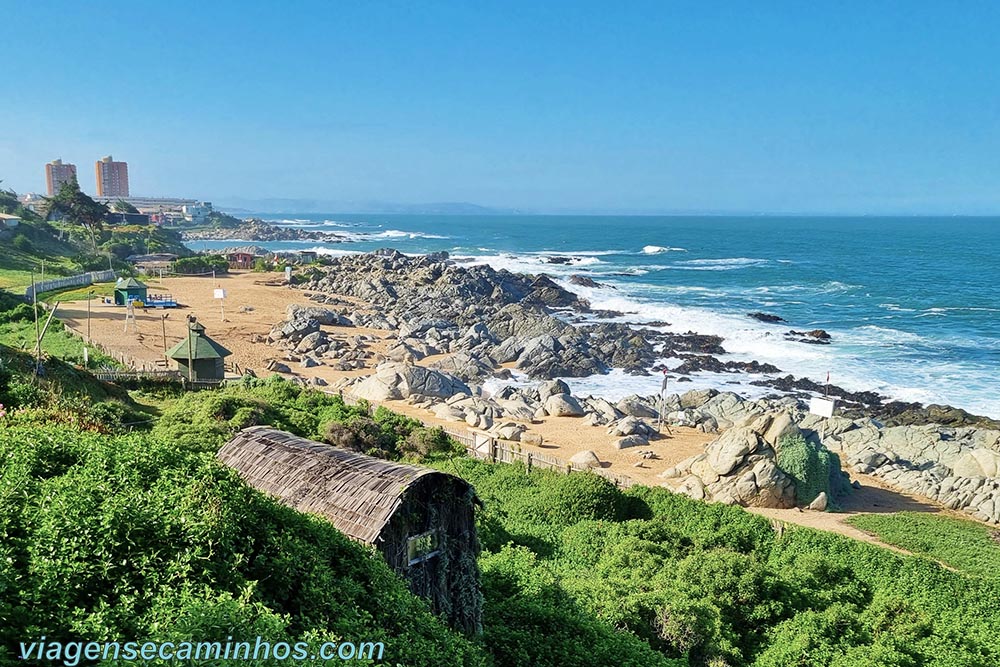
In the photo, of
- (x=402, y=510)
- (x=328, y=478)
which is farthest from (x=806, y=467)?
(x=328, y=478)

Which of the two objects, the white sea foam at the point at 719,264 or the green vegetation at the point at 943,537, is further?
the white sea foam at the point at 719,264

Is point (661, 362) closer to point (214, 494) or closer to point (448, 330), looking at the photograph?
point (448, 330)

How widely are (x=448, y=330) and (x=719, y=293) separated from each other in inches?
1312

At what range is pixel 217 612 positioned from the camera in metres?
4.98

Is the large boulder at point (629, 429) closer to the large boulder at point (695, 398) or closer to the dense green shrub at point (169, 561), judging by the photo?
the large boulder at point (695, 398)

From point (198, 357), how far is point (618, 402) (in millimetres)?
17428

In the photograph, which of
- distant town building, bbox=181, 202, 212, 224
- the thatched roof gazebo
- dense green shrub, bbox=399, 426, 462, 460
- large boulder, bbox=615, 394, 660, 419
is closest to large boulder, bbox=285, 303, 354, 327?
large boulder, bbox=615, 394, 660, 419

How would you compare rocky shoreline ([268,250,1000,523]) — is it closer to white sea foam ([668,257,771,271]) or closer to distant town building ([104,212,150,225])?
white sea foam ([668,257,771,271])

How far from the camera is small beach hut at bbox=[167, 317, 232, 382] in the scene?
24.8 m

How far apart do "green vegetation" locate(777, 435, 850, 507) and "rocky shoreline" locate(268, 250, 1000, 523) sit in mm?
334

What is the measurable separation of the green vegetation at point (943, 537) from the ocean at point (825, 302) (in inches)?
657

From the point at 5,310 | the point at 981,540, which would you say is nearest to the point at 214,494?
the point at 981,540

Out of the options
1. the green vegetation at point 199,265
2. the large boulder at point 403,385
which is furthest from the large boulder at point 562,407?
the green vegetation at point 199,265

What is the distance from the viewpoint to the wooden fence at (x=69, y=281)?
145 ft
